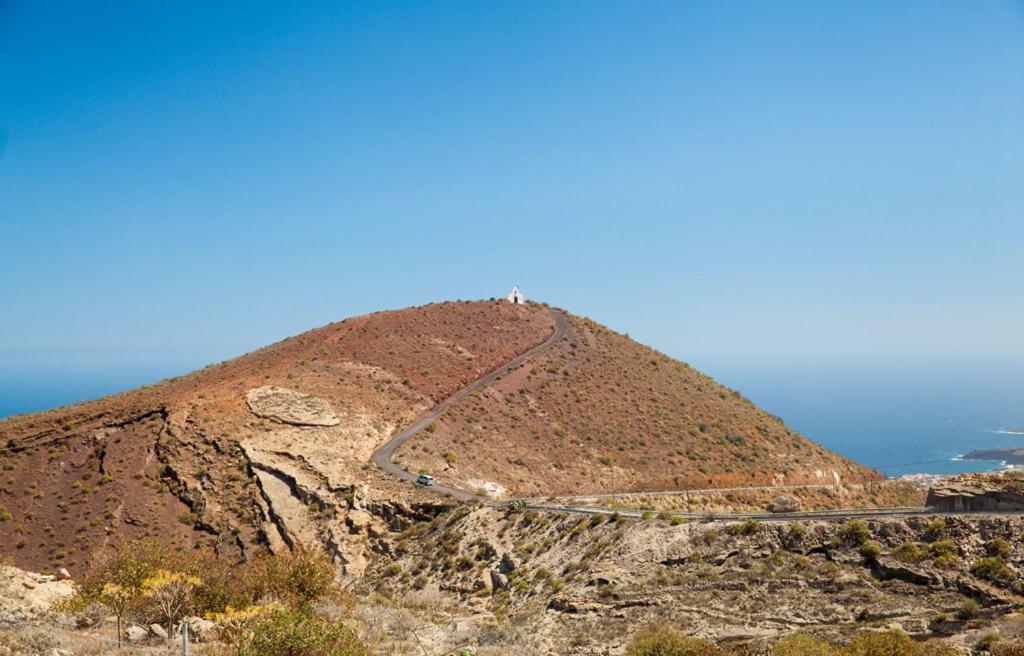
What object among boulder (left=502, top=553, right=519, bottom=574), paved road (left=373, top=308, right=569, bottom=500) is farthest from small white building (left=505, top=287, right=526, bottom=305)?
boulder (left=502, top=553, right=519, bottom=574)

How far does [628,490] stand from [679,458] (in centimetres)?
1239

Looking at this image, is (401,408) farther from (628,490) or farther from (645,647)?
(645,647)

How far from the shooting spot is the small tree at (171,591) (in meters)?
18.2

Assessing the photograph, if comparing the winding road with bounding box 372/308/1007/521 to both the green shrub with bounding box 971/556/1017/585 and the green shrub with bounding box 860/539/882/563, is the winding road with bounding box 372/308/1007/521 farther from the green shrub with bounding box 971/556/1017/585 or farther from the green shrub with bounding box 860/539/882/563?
the green shrub with bounding box 971/556/1017/585

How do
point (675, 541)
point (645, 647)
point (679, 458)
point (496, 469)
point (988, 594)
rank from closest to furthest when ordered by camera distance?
point (645, 647) → point (988, 594) → point (675, 541) → point (496, 469) → point (679, 458)

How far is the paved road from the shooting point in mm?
37094

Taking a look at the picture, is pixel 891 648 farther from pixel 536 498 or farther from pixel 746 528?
pixel 536 498

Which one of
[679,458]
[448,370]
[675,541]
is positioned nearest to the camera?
[675,541]

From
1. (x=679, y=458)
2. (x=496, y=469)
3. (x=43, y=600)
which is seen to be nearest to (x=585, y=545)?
(x=496, y=469)

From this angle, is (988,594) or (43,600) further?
(43,600)

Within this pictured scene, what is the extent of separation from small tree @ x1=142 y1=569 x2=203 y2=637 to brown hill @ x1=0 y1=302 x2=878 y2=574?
13586 millimetres

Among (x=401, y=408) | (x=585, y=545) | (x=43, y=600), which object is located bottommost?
(x=43, y=600)

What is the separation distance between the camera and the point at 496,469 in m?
42.1

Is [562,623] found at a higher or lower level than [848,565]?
lower
